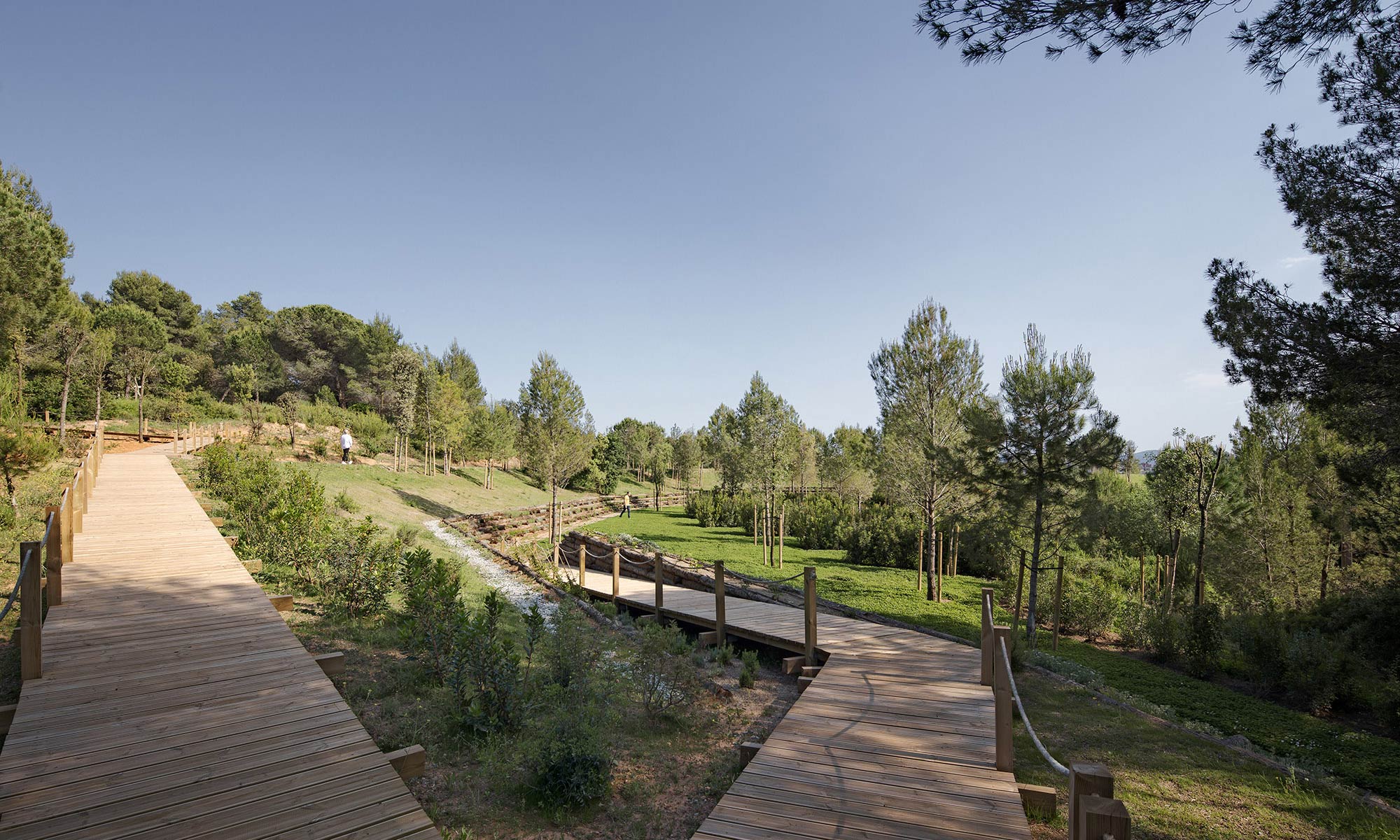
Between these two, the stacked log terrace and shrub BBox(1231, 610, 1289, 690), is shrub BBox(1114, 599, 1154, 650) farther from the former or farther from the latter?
the stacked log terrace

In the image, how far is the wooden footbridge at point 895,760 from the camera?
430 centimetres

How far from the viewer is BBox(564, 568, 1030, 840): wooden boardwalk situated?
14.4 ft

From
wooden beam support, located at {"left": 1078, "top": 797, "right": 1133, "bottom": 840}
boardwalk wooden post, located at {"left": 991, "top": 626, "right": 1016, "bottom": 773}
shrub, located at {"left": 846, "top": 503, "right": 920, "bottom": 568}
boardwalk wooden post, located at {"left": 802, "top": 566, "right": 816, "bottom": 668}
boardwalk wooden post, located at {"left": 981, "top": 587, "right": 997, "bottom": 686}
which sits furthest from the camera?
shrub, located at {"left": 846, "top": 503, "right": 920, "bottom": 568}

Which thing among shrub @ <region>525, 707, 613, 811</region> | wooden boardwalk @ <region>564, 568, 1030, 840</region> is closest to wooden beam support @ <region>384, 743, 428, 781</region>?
shrub @ <region>525, 707, 613, 811</region>

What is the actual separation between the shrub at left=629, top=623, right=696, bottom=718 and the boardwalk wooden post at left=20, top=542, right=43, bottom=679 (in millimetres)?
5747

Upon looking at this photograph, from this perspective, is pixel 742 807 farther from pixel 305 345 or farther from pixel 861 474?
pixel 305 345

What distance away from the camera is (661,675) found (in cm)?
785

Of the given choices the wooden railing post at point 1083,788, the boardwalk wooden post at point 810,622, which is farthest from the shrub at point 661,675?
the wooden railing post at point 1083,788

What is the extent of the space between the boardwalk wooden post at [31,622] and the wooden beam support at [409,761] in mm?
3705

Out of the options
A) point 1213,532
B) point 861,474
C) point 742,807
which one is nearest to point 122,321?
point 861,474

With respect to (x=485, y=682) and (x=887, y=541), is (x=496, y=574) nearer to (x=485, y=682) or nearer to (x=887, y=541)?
(x=485, y=682)

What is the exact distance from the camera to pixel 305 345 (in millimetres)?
50000

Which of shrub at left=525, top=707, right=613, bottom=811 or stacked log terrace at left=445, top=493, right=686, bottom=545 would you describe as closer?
shrub at left=525, top=707, right=613, bottom=811

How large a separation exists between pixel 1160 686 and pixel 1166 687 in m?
0.10
